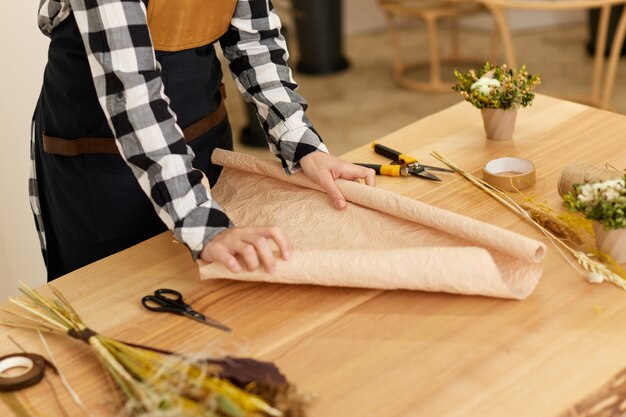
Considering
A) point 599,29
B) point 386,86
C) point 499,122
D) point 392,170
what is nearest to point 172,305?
point 392,170

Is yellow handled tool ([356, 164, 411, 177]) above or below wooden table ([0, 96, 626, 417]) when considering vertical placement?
above

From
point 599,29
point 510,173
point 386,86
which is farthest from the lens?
point 386,86

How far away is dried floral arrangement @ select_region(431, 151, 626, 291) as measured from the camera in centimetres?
127

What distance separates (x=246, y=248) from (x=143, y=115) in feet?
0.93

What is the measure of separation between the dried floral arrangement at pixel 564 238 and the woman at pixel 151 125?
0.25m

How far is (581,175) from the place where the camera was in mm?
1461

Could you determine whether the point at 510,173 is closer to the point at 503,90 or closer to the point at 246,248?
the point at 503,90

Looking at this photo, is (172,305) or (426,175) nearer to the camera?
(172,305)

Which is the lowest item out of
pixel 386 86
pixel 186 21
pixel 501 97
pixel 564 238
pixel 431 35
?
pixel 386 86

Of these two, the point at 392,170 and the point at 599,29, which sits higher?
the point at 392,170

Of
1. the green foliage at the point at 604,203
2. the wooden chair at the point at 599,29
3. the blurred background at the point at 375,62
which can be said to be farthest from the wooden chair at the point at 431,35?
the green foliage at the point at 604,203

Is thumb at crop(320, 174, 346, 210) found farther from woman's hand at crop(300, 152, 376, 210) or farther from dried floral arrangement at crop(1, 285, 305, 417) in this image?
dried floral arrangement at crop(1, 285, 305, 417)

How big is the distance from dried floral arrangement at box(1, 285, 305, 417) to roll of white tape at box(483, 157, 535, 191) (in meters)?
0.69

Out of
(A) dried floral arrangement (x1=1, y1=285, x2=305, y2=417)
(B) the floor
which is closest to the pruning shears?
(A) dried floral arrangement (x1=1, y1=285, x2=305, y2=417)
